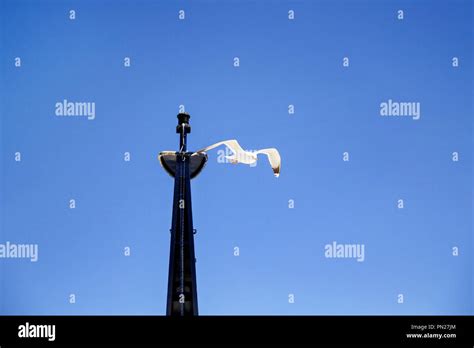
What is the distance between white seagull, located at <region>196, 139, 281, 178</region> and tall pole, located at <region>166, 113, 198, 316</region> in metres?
1.68

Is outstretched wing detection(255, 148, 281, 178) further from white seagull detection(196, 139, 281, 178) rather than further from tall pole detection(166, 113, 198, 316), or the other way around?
tall pole detection(166, 113, 198, 316)

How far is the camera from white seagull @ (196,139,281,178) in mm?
19812

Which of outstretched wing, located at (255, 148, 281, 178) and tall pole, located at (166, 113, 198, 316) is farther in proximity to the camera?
outstretched wing, located at (255, 148, 281, 178)

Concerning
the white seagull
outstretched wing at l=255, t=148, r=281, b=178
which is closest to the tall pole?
the white seagull

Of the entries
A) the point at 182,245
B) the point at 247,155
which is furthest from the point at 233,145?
the point at 182,245

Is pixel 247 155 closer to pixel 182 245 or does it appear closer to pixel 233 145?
pixel 233 145

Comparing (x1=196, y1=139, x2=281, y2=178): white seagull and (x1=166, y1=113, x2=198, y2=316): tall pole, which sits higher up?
(x1=196, y1=139, x2=281, y2=178): white seagull

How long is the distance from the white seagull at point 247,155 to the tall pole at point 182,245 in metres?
1.68

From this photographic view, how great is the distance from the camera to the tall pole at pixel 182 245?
19.3 metres
